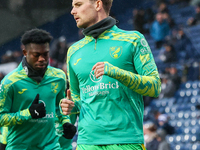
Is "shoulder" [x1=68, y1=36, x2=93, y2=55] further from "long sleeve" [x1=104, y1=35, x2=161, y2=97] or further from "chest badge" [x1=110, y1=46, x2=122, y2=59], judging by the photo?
"long sleeve" [x1=104, y1=35, x2=161, y2=97]

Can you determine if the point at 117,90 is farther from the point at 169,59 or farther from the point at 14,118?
the point at 169,59

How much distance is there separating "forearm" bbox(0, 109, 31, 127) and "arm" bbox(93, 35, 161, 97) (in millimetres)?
1640

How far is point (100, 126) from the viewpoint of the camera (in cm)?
246

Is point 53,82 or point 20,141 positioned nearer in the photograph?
point 20,141

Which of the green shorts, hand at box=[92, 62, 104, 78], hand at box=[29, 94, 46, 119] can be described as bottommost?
the green shorts

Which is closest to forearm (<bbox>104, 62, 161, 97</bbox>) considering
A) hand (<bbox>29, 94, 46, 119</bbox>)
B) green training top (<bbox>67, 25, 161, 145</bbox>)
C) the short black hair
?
green training top (<bbox>67, 25, 161, 145</bbox>)

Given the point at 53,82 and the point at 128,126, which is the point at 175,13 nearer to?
the point at 53,82

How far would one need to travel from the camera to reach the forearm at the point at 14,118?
373cm

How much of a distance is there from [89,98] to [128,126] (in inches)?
13.2

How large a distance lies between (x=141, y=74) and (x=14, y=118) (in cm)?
177

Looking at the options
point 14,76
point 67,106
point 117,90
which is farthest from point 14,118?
point 117,90

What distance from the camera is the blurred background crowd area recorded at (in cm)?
911

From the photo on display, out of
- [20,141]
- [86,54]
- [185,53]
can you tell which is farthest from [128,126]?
[185,53]

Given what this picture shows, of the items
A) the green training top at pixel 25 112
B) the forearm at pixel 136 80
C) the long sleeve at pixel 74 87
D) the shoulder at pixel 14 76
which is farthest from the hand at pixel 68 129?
the forearm at pixel 136 80
